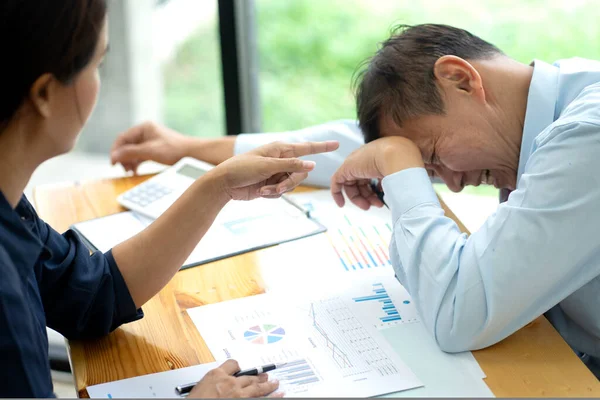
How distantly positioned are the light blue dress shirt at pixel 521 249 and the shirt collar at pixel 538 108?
43 mm

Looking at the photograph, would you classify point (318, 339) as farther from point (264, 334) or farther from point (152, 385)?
point (152, 385)

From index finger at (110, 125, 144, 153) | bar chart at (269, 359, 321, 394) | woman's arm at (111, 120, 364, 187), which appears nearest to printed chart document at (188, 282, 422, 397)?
bar chart at (269, 359, 321, 394)

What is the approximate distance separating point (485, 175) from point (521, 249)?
1.12 ft

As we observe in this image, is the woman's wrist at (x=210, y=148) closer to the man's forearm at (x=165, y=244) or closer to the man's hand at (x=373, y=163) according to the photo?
the man's hand at (x=373, y=163)

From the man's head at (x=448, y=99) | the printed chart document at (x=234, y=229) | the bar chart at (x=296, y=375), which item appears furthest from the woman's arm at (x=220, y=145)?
the bar chart at (x=296, y=375)

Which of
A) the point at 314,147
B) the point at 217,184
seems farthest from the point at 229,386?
the point at 314,147

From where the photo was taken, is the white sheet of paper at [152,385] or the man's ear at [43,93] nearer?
the man's ear at [43,93]

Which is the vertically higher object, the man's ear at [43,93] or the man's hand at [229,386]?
the man's ear at [43,93]

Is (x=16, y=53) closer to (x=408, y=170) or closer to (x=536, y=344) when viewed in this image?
(x=408, y=170)

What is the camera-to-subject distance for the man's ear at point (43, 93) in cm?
83

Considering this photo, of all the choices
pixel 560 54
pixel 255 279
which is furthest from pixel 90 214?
pixel 560 54

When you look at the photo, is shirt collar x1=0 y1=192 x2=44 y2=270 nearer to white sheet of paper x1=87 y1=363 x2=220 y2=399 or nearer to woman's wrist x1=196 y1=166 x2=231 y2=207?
white sheet of paper x1=87 y1=363 x2=220 y2=399

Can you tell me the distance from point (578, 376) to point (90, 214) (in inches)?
42.3

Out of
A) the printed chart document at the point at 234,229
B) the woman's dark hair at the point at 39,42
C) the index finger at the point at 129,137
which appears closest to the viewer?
the woman's dark hair at the point at 39,42
